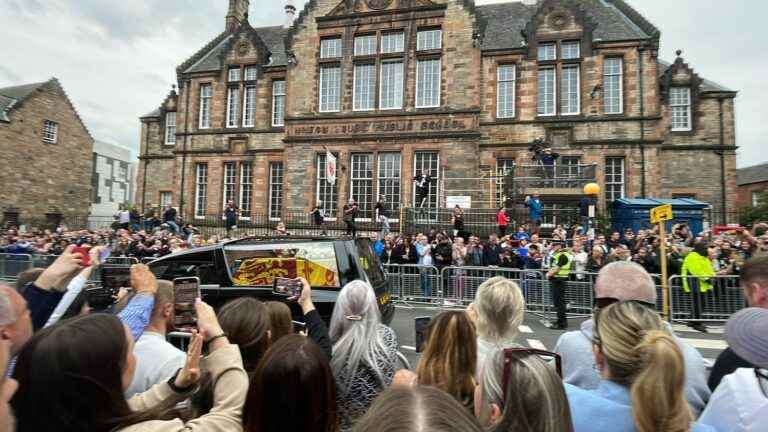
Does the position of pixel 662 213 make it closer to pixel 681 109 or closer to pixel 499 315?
pixel 499 315

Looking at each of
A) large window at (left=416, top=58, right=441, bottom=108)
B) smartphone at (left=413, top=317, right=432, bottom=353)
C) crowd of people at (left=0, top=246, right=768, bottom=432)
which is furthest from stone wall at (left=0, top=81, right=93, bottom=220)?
smartphone at (left=413, top=317, right=432, bottom=353)

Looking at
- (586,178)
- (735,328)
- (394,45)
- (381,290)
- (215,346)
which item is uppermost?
(394,45)

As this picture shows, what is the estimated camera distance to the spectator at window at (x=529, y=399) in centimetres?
149

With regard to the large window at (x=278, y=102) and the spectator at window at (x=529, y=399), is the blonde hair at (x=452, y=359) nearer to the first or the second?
the spectator at window at (x=529, y=399)

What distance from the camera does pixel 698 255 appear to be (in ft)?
29.6

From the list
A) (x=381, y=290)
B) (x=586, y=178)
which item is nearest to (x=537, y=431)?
(x=381, y=290)

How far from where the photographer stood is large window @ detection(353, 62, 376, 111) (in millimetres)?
22562

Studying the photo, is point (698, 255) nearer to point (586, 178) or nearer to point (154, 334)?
point (586, 178)

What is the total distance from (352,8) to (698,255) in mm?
20258

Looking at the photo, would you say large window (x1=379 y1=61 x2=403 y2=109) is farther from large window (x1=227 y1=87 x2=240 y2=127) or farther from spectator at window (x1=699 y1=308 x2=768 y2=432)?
spectator at window (x1=699 y1=308 x2=768 y2=432)

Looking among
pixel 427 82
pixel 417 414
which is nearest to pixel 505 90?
pixel 427 82

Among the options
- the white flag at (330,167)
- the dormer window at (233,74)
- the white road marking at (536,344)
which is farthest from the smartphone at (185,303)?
the dormer window at (233,74)

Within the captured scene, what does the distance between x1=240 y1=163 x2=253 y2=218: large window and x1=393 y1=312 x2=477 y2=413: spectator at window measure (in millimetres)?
24049

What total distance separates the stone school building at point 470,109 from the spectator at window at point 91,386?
1781cm
